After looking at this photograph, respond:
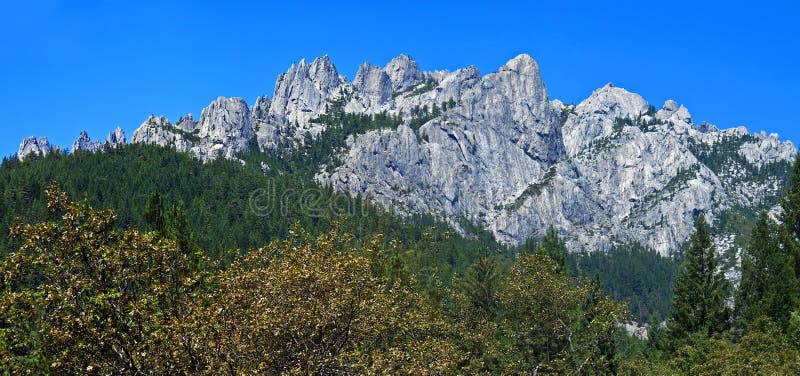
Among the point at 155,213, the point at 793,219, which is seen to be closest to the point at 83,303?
the point at 155,213

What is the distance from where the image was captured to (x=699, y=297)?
255 ft

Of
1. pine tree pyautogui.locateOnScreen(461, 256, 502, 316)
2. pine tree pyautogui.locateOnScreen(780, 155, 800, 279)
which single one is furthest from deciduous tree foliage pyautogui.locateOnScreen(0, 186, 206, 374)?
pine tree pyautogui.locateOnScreen(780, 155, 800, 279)

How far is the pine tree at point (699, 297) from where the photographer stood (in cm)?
7562

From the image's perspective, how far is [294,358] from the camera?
27.0 meters

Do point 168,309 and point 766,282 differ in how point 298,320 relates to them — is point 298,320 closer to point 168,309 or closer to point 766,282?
point 168,309

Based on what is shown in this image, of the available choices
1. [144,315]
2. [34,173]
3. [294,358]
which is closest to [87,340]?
[144,315]

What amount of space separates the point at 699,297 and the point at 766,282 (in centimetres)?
1007

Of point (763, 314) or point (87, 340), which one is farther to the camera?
point (763, 314)

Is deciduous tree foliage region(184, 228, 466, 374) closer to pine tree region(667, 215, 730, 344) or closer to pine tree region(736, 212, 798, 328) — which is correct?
pine tree region(736, 212, 798, 328)

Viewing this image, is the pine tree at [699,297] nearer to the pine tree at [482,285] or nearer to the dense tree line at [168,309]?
the pine tree at [482,285]

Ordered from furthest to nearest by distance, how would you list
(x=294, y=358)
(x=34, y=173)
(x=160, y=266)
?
(x=34, y=173) < (x=294, y=358) < (x=160, y=266)

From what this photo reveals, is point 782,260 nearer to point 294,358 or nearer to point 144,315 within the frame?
point 294,358

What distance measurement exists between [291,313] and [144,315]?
609 centimetres

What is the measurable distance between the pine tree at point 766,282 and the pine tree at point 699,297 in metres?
2.45
